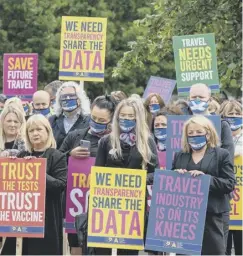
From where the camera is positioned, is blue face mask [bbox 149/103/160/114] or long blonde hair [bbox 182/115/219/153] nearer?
long blonde hair [bbox 182/115/219/153]

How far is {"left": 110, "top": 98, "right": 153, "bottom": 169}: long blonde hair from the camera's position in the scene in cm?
1041

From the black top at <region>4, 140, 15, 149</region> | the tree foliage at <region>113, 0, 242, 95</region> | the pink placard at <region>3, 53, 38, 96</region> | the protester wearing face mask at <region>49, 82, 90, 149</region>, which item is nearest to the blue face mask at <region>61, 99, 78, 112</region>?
the protester wearing face mask at <region>49, 82, 90, 149</region>

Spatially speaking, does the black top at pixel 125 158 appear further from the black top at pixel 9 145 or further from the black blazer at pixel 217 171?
the black top at pixel 9 145

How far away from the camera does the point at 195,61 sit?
13609mm

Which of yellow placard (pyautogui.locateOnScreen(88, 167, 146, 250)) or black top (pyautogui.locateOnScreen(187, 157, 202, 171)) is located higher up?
black top (pyautogui.locateOnScreen(187, 157, 202, 171))

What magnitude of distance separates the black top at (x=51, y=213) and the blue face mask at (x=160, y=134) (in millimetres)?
1904

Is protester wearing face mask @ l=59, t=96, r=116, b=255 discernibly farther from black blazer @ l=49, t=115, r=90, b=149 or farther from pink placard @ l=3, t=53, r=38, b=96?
pink placard @ l=3, t=53, r=38, b=96

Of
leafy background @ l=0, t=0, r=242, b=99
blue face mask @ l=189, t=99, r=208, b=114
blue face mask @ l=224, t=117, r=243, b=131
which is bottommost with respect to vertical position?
blue face mask @ l=224, t=117, r=243, b=131

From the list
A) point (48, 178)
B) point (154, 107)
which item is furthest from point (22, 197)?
point (154, 107)

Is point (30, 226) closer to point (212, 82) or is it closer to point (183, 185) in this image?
point (183, 185)

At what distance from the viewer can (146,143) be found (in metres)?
10.5

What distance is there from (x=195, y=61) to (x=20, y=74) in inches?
165

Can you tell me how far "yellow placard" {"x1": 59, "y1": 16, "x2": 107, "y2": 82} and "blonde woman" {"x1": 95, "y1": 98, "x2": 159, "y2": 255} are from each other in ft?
15.1

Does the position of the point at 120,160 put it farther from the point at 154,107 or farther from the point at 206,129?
the point at 154,107
